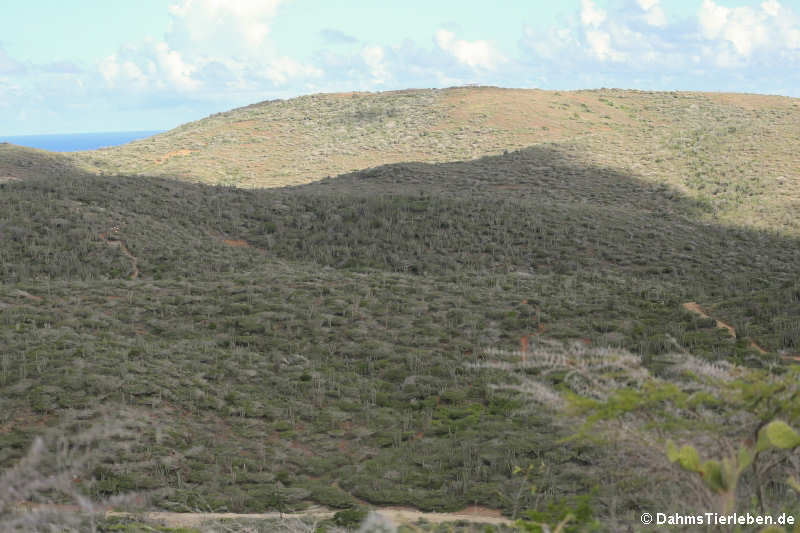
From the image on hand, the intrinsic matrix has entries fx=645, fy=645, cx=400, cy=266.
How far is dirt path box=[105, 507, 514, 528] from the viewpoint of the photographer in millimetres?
6105

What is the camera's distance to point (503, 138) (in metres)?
48.9

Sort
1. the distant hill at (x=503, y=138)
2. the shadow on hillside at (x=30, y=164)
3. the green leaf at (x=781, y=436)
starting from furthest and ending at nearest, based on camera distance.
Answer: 1. the distant hill at (x=503, y=138)
2. the shadow on hillside at (x=30, y=164)
3. the green leaf at (x=781, y=436)


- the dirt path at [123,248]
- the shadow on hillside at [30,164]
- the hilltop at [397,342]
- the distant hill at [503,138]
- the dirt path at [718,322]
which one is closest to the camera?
the hilltop at [397,342]

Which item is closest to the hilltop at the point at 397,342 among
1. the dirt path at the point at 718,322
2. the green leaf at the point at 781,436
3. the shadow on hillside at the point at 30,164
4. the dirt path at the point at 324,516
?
the dirt path at the point at 718,322

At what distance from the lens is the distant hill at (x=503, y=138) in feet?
132

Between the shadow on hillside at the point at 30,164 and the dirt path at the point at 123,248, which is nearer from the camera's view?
the dirt path at the point at 123,248

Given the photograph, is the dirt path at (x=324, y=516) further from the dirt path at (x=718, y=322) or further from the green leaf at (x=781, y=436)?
the dirt path at (x=718, y=322)

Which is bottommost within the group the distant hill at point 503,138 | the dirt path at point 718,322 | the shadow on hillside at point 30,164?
the dirt path at point 718,322

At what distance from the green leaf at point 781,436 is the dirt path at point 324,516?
334cm

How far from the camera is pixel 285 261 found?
21578 millimetres

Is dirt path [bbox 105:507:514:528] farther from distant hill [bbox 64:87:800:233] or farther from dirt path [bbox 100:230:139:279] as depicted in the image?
distant hill [bbox 64:87:800:233]

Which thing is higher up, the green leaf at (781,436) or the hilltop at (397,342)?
the green leaf at (781,436)

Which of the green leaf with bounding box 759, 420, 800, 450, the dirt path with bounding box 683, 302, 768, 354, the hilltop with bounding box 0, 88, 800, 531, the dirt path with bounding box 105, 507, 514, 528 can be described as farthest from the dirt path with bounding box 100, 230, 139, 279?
the green leaf with bounding box 759, 420, 800, 450

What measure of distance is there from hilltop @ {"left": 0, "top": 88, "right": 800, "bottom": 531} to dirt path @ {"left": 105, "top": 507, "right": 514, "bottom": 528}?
23 cm
